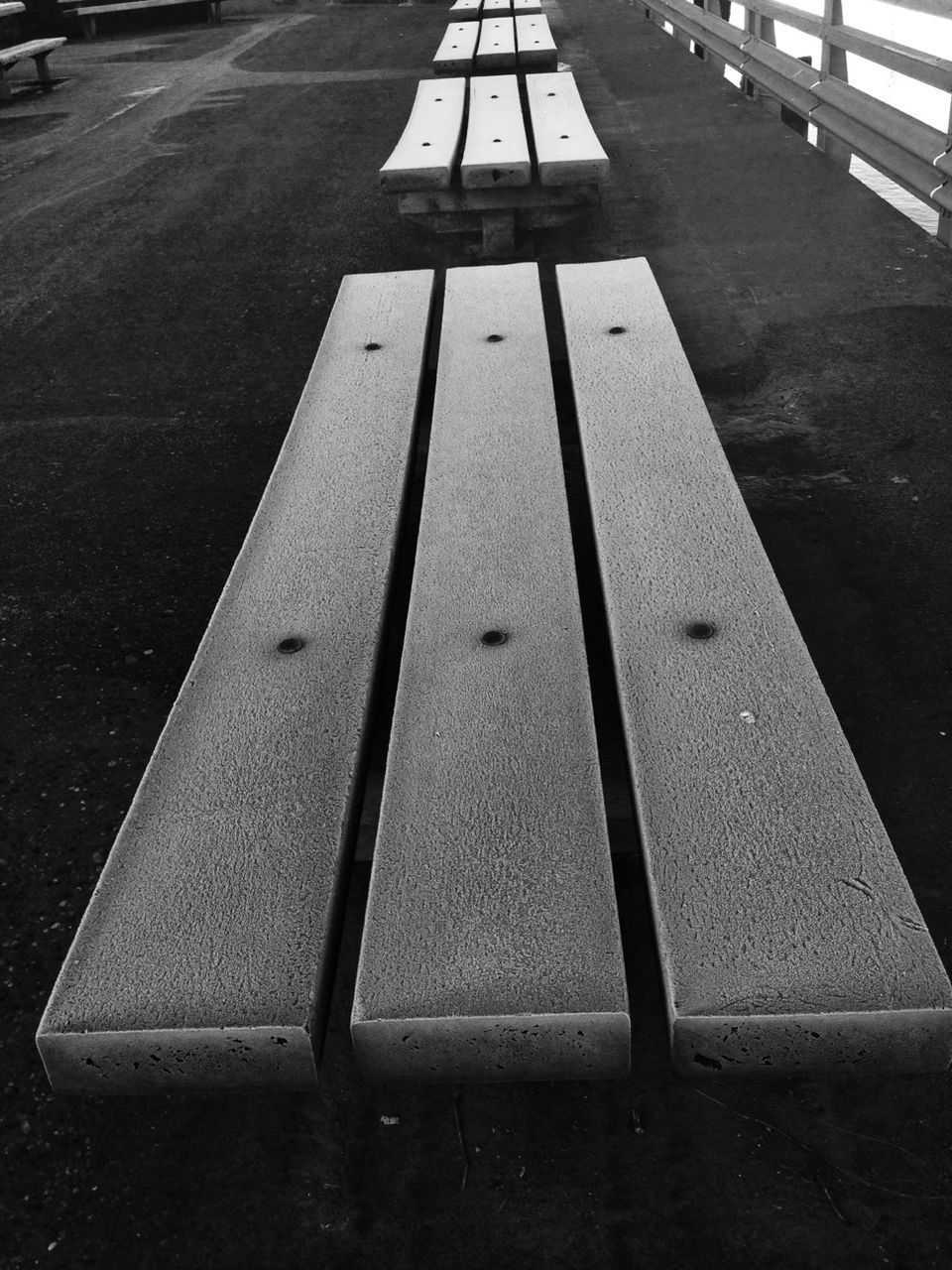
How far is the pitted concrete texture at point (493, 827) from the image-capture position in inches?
42.7

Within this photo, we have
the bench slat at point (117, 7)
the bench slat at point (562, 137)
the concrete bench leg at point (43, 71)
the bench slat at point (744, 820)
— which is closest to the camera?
the bench slat at point (744, 820)

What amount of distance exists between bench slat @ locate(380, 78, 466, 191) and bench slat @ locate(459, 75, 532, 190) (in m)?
0.06

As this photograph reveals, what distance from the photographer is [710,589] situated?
1.65 meters

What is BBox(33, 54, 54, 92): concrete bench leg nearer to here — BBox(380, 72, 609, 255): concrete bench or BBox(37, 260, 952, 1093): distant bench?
BBox(380, 72, 609, 255): concrete bench

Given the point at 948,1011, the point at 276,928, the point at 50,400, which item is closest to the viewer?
the point at 948,1011

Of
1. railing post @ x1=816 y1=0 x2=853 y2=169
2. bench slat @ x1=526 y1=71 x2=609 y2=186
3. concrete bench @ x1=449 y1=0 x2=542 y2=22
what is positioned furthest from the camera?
concrete bench @ x1=449 y1=0 x2=542 y2=22

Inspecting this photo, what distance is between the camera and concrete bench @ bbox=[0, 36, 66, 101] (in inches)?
347

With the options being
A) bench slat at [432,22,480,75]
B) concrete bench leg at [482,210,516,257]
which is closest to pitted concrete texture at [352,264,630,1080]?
concrete bench leg at [482,210,516,257]

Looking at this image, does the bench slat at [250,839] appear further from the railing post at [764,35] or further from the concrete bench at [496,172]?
the railing post at [764,35]

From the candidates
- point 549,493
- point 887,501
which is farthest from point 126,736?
point 887,501

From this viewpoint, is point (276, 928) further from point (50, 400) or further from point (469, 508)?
point (50, 400)

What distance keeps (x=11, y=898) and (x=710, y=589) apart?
119cm

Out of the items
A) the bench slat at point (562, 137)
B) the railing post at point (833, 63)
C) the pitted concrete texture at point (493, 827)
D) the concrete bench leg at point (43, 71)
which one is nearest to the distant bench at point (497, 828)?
the pitted concrete texture at point (493, 827)

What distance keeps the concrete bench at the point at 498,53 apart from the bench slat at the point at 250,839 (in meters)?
5.38
